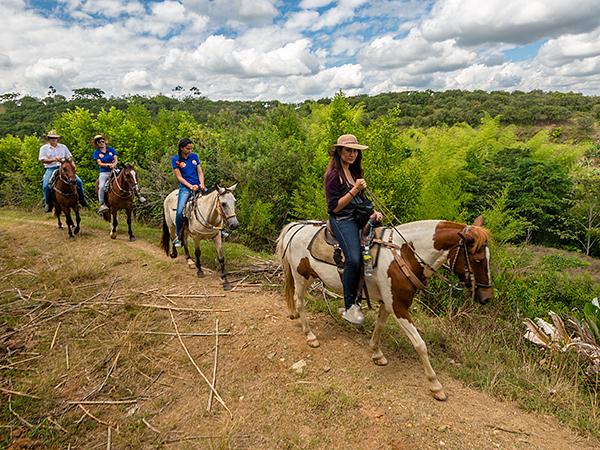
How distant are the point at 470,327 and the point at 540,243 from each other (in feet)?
32.4

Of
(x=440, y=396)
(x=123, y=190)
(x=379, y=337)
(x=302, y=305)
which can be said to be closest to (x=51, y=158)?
(x=123, y=190)

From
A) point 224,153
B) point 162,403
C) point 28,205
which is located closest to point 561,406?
point 162,403

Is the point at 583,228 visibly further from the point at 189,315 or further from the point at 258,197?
the point at 189,315

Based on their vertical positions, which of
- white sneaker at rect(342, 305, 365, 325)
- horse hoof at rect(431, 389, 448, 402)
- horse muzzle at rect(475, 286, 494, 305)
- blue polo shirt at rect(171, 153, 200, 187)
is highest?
blue polo shirt at rect(171, 153, 200, 187)

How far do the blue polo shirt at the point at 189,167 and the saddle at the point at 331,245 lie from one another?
12.7ft

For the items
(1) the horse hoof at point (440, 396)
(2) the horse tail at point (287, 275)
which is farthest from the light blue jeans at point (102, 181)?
(1) the horse hoof at point (440, 396)

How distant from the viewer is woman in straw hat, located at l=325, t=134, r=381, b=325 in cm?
402

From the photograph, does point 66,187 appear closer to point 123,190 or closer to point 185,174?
point 123,190

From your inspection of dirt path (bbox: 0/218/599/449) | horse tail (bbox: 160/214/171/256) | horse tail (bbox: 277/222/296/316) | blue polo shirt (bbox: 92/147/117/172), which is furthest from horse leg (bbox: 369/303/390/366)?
blue polo shirt (bbox: 92/147/117/172)

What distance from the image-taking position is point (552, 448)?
3408mm

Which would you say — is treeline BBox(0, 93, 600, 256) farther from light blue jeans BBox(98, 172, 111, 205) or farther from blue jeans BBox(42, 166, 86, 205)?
blue jeans BBox(42, 166, 86, 205)

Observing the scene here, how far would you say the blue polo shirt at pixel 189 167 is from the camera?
7246 mm

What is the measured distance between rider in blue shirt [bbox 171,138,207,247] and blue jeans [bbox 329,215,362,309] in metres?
4.08

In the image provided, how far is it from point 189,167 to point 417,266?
211 inches
